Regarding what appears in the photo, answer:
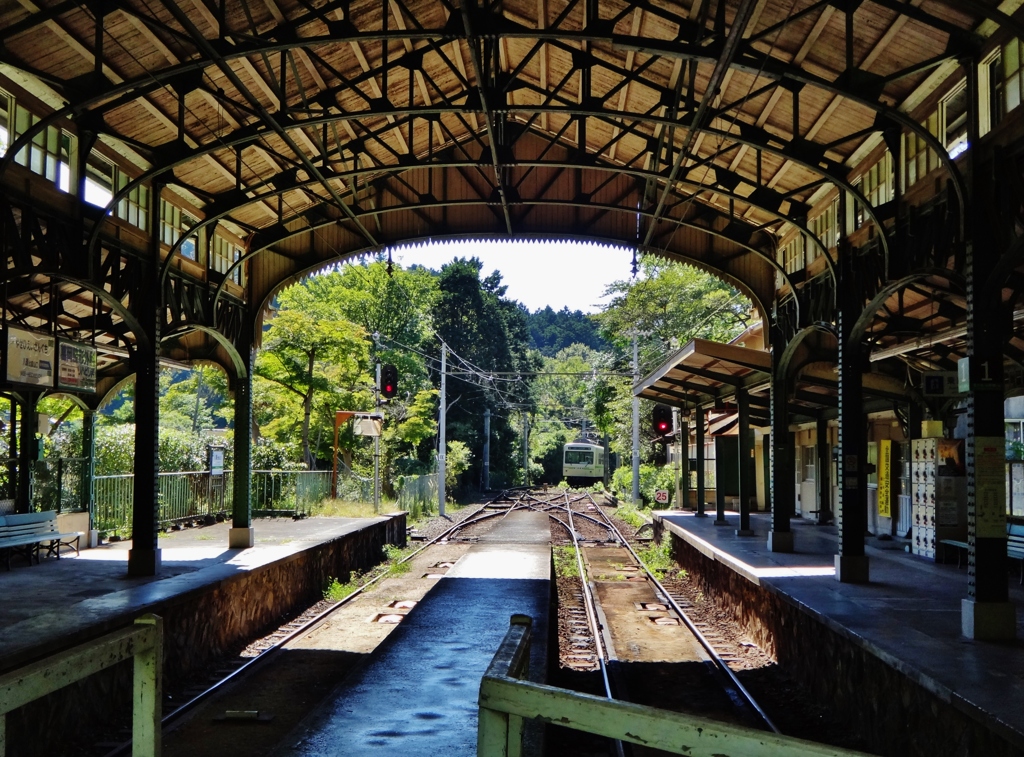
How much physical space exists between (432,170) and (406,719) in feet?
33.9

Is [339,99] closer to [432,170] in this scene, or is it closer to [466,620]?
[432,170]

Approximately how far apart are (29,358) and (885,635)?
28.1ft

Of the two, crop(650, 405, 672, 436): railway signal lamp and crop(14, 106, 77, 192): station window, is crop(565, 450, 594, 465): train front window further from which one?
crop(14, 106, 77, 192): station window

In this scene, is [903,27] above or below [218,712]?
above

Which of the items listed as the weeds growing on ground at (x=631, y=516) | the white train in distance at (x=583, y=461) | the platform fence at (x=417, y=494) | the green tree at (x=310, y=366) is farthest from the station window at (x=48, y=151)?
the white train in distance at (x=583, y=461)

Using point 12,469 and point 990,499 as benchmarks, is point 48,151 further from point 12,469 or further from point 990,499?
point 990,499

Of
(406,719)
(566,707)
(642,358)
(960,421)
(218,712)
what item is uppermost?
(642,358)

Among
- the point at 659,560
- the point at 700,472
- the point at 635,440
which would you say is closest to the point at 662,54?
the point at 659,560

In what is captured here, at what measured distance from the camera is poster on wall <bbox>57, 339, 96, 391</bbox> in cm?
1043

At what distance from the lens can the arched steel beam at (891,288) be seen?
8422 mm

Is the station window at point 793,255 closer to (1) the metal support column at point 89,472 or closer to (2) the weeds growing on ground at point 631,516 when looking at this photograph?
(1) the metal support column at point 89,472

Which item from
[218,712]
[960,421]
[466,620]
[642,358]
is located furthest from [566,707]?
[642,358]

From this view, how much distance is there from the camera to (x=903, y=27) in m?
8.64

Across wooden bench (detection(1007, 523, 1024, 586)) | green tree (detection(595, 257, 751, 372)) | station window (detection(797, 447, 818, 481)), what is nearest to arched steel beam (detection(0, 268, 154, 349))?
wooden bench (detection(1007, 523, 1024, 586))
